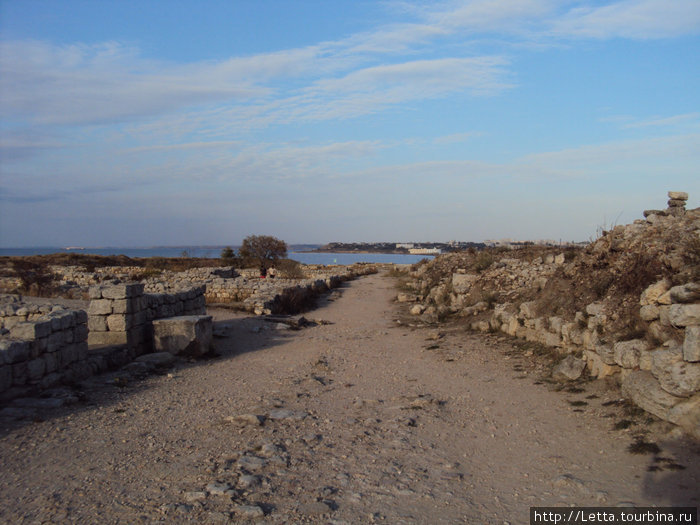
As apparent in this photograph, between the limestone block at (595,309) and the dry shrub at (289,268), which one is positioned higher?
the limestone block at (595,309)

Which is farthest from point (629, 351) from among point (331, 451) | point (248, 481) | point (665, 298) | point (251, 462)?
point (248, 481)

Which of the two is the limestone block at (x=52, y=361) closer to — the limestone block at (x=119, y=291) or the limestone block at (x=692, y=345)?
the limestone block at (x=119, y=291)

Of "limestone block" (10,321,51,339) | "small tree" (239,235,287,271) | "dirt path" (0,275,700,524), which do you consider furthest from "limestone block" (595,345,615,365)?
"small tree" (239,235,287,271)

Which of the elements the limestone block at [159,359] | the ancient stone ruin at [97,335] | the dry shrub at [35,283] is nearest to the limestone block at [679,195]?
the ancient stone ruin at [97,335]

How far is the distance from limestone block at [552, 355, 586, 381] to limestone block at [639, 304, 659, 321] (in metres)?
1.28

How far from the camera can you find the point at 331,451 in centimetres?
520

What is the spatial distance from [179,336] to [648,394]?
293 inches

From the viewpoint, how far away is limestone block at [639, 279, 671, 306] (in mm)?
6398

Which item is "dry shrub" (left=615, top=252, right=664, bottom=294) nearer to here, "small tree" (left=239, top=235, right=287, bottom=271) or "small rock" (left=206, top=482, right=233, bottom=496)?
"small rock" (left=206, top=482, right=233, bottom=496)

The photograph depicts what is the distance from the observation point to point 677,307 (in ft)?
18.7

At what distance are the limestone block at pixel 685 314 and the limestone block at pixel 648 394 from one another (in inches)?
27.9

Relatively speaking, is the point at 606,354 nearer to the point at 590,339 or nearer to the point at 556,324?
the point at 590,339

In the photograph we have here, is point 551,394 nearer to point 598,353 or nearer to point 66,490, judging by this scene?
point 598,353

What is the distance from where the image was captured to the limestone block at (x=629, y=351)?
630cm
